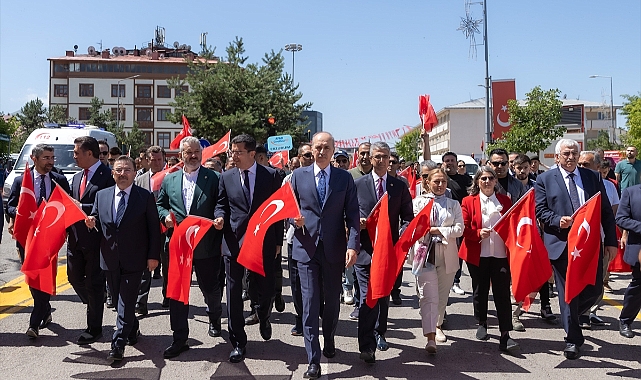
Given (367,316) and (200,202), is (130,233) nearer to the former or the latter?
(200,202)

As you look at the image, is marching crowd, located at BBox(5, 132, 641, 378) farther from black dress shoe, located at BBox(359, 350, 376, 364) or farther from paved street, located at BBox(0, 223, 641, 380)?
paved street, located at BBox(0, 223, 641, 380)

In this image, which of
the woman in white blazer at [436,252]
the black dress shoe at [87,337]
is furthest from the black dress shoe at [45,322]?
the woman in white blazer at [436,252]

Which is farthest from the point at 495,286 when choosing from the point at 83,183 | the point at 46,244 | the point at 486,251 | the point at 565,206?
the point at 46,244

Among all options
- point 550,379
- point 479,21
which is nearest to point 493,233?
point 550,379

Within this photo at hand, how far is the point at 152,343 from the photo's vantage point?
6559mm

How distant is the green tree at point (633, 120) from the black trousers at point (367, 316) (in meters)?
42.7

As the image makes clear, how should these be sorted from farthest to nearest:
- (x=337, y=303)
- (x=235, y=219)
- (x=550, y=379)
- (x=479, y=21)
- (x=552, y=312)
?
(x=479, y=21) < (x=552, y=312) < (x=235, y=219) < (x=337, y=303) < (x=550, y=379)

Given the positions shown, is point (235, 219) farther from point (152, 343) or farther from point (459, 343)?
point (459, 343)

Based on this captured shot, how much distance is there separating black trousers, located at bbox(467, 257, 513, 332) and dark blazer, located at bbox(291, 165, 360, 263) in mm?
1680

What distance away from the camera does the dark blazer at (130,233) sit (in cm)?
604

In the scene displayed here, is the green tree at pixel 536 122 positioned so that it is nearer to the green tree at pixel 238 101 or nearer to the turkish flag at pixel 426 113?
the green tree at pixel 238 101

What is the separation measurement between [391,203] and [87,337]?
3.44 m

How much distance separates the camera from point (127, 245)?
603cm

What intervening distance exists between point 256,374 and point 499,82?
103ft
